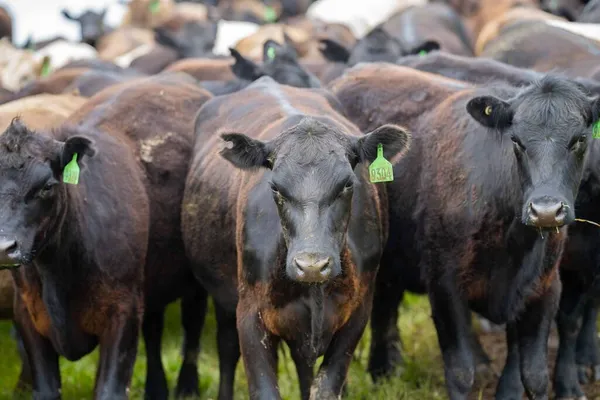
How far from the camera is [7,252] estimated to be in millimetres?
5371

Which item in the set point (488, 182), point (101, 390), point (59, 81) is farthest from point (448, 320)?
point (59, 81)

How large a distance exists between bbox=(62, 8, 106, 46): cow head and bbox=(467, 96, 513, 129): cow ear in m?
15.1

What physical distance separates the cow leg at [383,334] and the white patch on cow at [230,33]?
925cm

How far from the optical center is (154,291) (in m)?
7.29

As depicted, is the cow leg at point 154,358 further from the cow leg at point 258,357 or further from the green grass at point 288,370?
the cow leg at point 258,357

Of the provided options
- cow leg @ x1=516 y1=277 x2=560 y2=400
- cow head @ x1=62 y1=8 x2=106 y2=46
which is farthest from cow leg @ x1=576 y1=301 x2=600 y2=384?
cow head @ x1=62 y1=8 x2=106 y2=46

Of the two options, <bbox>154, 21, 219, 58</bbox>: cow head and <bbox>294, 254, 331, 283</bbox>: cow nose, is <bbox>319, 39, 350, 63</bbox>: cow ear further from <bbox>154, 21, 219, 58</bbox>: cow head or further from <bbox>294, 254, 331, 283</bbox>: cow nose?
<bbox>294, 254, 331, 283</bbox>: cow nose

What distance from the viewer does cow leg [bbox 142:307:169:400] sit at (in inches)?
298

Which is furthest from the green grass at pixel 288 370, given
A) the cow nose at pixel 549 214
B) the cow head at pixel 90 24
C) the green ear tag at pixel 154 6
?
the green ear tag at pixel 154 6

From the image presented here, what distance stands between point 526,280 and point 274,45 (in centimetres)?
494

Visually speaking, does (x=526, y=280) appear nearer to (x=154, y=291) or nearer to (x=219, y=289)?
(x=219, y=289)

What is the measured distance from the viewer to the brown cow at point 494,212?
5738 millimetres

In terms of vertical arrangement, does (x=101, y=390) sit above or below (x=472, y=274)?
below

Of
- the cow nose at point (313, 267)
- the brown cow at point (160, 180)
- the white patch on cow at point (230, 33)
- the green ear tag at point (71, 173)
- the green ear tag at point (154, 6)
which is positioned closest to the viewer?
the cow nose at point (313, 267)
